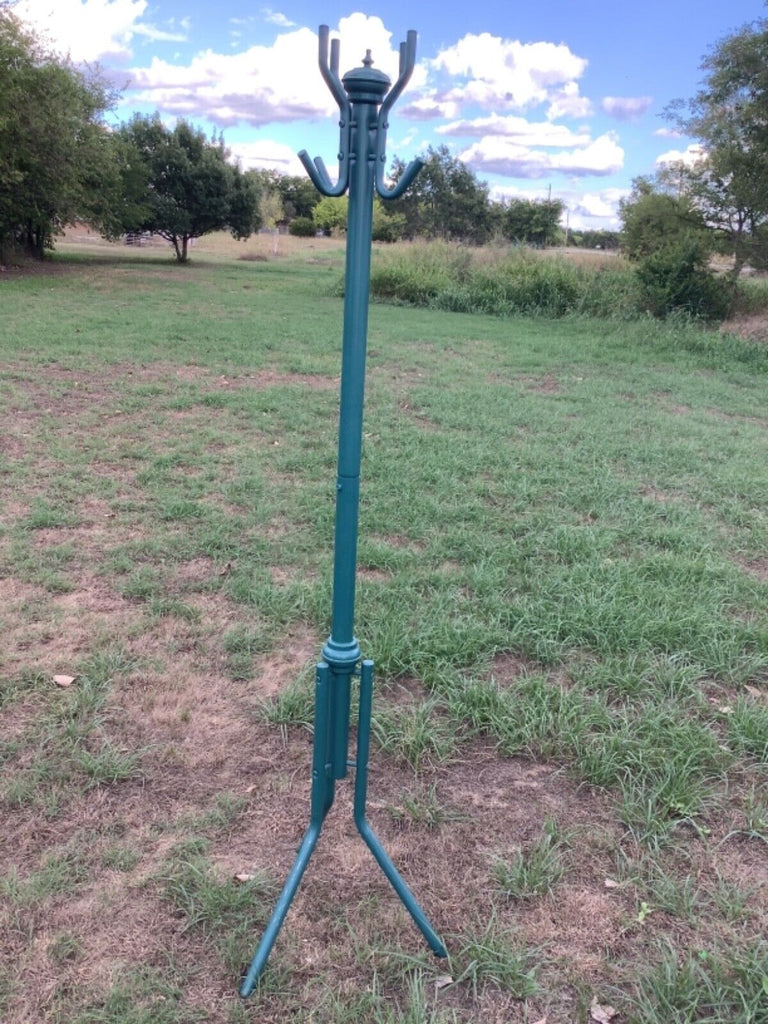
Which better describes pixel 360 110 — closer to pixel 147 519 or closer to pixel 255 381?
pixel 147 519

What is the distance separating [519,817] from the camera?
1.92 metres

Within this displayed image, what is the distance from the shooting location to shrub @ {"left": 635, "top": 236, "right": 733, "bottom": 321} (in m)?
12.3

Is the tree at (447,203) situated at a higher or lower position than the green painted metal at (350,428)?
higher

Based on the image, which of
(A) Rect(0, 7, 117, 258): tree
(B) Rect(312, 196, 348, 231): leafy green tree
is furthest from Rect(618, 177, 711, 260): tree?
(B) Rect(312, 196, 348, 231): leafy green tree

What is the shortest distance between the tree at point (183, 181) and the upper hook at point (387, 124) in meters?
21.2

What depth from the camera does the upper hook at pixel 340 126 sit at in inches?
49.3

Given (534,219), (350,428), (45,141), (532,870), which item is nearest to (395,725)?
(532,870)

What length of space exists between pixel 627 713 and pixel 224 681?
1.24 metres

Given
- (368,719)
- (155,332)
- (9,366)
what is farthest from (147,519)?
(155,332)

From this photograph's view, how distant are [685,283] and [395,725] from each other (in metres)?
12.1

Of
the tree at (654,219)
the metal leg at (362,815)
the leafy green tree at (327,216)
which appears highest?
the leafy green tree at (327,216)

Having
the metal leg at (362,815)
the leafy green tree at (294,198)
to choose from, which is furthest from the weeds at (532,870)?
the leafy green tree at (294,198)

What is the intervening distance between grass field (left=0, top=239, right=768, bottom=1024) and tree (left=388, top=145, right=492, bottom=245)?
30855 millimetres

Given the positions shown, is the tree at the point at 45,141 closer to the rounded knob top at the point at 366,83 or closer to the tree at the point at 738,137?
the tree at the point at 738,137
